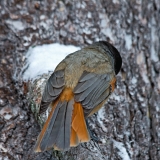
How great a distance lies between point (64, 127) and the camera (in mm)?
4418

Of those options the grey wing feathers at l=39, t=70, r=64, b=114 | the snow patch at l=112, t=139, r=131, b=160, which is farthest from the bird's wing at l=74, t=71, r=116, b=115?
the snow patch at l=112, t=139, r=131, b=160

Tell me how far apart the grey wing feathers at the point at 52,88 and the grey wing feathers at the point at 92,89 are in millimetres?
185

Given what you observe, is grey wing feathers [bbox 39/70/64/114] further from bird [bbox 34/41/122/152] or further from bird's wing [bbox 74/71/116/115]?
bird's wing [bbox 74/71/116/115]

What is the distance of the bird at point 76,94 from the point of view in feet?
14.3

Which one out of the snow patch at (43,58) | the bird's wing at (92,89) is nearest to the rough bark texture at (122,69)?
the snow patch at (43,58)

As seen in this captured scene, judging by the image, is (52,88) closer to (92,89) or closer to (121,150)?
(92,89)

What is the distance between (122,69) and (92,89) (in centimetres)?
130

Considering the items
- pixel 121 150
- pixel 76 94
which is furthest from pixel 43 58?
pixel 121 150

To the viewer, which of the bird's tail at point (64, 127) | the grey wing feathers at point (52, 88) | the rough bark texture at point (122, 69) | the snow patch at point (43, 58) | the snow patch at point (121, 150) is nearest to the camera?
the bird's tail at point (64, 127)

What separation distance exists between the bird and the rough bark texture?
→ 44cm

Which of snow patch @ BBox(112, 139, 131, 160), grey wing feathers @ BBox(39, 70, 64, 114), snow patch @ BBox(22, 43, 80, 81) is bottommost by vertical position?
snow patch @ BBox(112, 139, 131, 160)

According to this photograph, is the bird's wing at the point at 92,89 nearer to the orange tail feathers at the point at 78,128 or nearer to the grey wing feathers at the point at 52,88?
the orange tail feathers at the point at 78,128

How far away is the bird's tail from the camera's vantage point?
4289 millimetres

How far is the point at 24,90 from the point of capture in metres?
5.60
